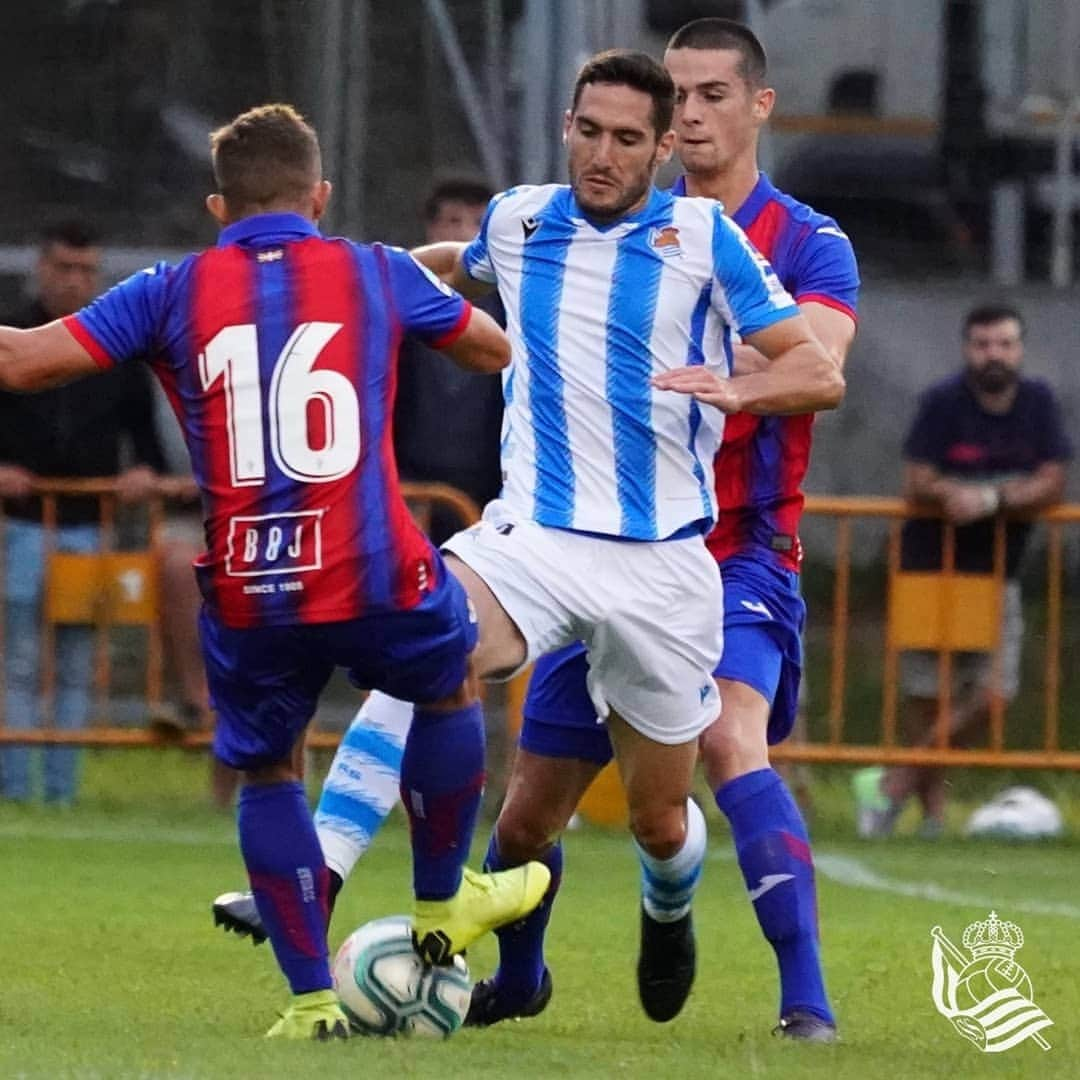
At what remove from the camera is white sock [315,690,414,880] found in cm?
649

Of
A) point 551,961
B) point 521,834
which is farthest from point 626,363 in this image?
point 551,961

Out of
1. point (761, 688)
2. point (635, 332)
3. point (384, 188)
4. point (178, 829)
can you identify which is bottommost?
point (178, 829)

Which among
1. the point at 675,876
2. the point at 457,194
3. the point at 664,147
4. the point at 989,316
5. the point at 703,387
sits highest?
the point at 457,194

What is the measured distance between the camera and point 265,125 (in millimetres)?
5883

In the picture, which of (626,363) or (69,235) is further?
(69,235)

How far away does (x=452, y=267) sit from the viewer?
6.82m

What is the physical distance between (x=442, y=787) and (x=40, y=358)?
3.79ft

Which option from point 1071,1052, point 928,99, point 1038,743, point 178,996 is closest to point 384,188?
point 928,99

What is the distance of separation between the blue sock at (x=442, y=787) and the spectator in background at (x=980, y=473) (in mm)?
5222

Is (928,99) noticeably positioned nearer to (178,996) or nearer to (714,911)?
(714,911)

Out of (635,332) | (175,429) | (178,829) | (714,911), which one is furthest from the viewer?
(175,429)

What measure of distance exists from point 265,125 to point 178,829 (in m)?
5.20

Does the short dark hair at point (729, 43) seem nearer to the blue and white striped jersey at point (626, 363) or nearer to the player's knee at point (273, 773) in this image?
the blue and white striped jersey at point (626, 363)

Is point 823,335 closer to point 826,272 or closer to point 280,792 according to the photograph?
point 826,272
